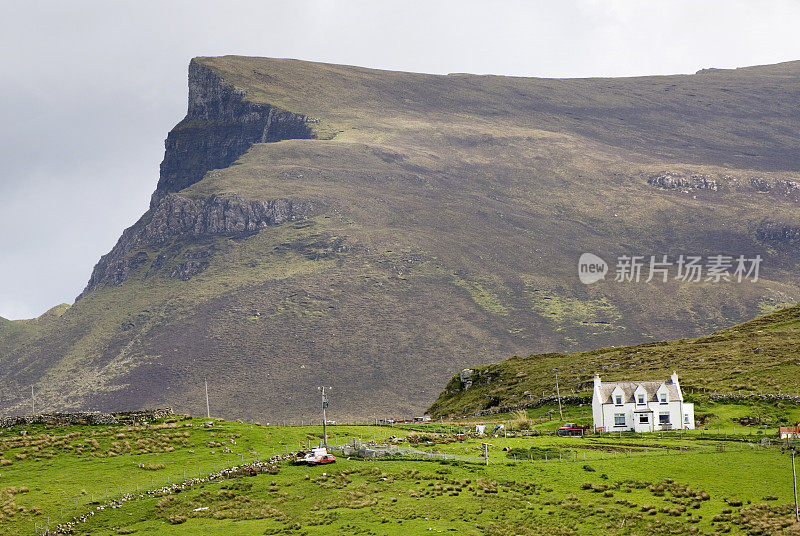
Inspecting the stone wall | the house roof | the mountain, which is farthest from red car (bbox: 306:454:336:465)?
the mountain

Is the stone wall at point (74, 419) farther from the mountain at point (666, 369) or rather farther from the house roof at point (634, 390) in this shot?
the mountain at point (666, 369)

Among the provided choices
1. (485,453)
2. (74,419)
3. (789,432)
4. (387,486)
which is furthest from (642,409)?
(74,419)

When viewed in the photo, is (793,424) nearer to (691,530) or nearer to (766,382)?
(766,382)

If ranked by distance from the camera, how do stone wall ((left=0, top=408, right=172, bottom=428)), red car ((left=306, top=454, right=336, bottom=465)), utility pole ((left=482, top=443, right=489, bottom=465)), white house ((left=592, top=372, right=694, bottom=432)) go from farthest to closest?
white house ((left=592, top=372, right=694, bottom=432)) < stone wall ((left=0, top=408, right=172, bottom=428)) < utility pole ((left=482, top=443, right=489, bottom=465)) < red car ((left=306, top=454, right=336, bottom=465))

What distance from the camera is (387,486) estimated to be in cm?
6850

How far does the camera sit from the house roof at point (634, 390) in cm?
9994

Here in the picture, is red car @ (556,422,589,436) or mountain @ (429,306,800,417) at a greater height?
mountain @ (429,306,800,417)

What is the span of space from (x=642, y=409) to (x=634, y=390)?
2056 millimetres

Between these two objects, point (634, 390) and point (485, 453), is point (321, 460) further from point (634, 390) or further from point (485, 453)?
point (634, 390)

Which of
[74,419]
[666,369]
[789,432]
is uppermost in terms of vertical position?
[74,419]

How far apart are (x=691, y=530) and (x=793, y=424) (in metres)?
38.0

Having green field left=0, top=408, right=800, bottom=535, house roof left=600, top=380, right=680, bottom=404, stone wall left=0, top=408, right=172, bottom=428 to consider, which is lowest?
green field left=0, top=408, right=800, bottom=535

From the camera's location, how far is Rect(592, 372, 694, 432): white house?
324 feet

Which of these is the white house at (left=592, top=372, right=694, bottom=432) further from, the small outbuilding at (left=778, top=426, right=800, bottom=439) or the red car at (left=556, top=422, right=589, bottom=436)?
the small outbuilding at (left=778, top=426, right=800, bottom=439)
